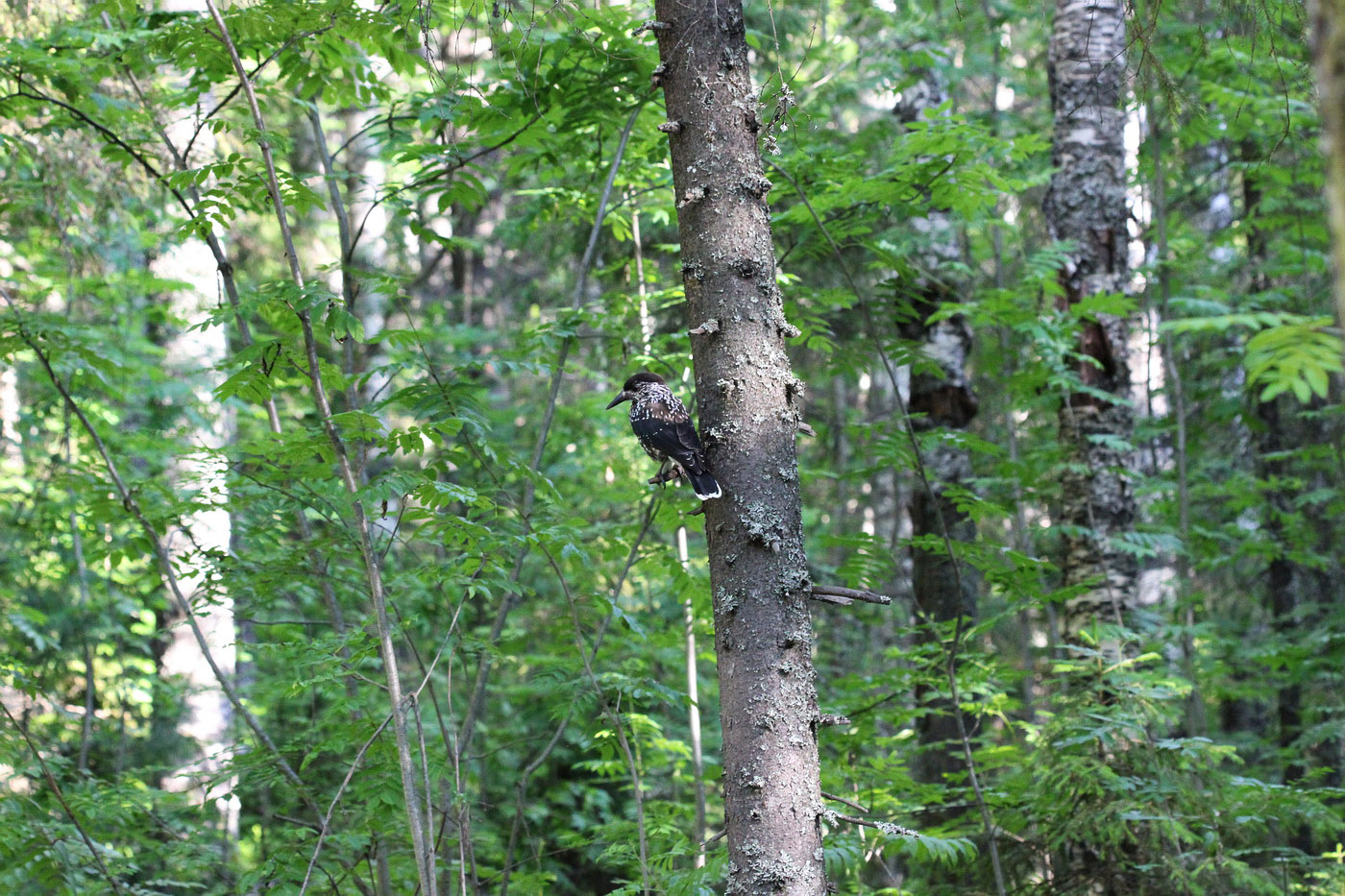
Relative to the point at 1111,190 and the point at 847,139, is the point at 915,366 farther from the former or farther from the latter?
the point at 847,139

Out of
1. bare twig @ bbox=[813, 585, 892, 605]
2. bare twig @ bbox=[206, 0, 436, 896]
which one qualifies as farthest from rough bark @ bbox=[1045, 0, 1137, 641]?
bare twig @ bbox=[206, 0, 436, 896]

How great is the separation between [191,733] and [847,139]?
7829 mm

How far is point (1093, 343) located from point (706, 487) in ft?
14.2

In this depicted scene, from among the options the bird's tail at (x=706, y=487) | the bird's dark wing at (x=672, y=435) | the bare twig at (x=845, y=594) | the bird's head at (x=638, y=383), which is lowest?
the bare twig at (x=845, y=594)

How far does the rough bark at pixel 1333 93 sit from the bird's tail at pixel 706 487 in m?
1.90

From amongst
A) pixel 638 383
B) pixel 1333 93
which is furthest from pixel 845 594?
pixel 1333 93

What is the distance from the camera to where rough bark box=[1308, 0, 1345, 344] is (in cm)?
121

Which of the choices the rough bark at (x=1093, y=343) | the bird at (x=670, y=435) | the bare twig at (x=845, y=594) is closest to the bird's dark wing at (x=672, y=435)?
the bird at (x=670, y=435)

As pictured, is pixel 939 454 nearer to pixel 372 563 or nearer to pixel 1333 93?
pixel 372 563

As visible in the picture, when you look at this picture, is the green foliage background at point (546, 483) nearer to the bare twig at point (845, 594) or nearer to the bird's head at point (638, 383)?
the bird's head at point (638, 383)

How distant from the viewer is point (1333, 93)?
4.06 ft

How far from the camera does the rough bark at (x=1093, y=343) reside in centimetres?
611

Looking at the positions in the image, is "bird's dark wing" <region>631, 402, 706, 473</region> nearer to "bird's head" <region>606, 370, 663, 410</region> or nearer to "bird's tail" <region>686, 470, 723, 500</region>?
"bird's tail" <region>686, 470, 723, 500</region>

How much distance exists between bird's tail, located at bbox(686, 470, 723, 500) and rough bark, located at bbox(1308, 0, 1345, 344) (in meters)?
1.90
